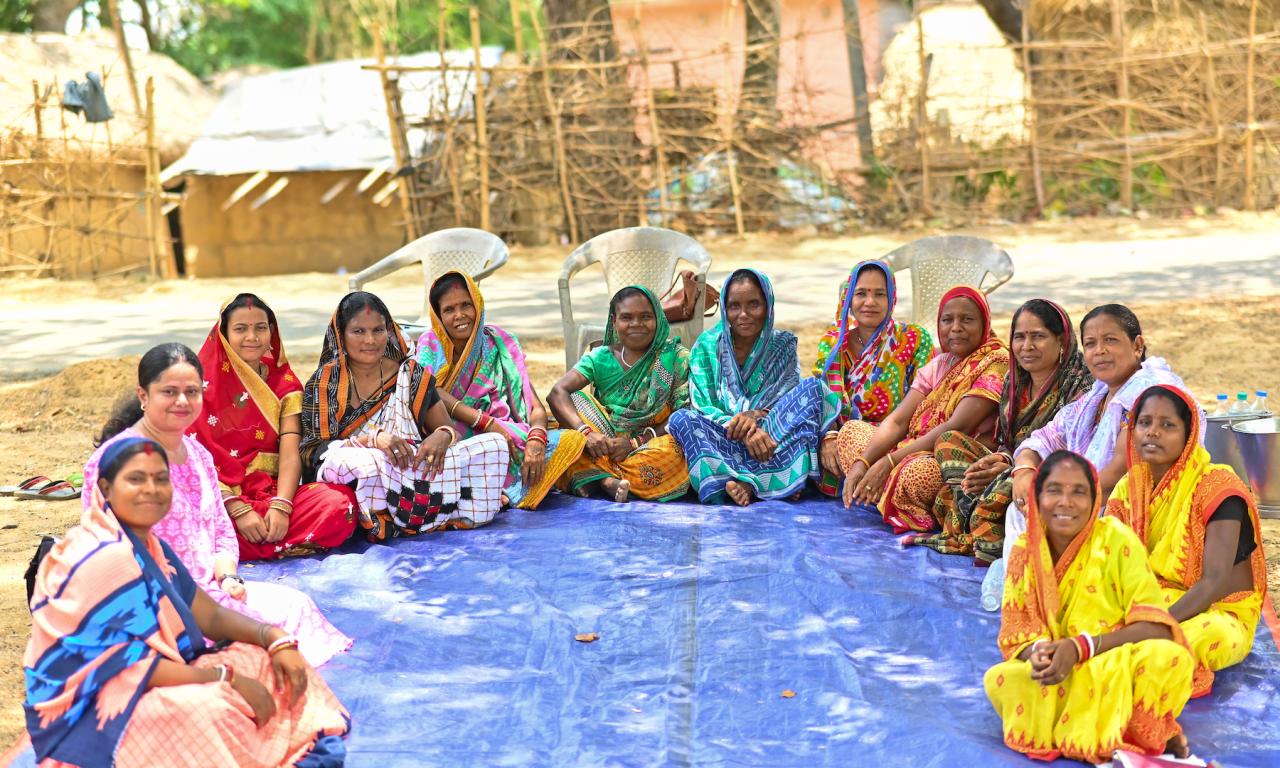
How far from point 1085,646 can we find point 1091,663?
44 mm

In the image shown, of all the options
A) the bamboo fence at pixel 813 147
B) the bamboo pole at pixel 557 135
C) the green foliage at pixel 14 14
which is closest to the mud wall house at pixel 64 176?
the bamboo fence at pixel 813 147

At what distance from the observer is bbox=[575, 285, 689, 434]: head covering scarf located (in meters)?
5.40

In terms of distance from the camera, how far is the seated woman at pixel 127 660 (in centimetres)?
270

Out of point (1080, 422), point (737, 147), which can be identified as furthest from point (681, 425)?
point (737, 147)

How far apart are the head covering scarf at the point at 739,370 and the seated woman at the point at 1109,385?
1.40 m

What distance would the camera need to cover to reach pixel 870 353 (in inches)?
207

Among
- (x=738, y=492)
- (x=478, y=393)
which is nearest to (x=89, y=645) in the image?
(x=478, y=393)

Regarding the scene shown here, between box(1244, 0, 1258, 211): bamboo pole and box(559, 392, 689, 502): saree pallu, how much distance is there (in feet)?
36.3

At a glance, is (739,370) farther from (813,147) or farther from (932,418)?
(813,147)

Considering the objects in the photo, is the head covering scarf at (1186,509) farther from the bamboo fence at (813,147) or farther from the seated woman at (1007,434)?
the bamboo fence at (813,147)

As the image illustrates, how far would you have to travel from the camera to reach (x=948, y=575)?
4.22m

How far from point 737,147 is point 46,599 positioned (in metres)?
11.4

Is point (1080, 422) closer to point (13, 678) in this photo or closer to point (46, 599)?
point (46, 599)

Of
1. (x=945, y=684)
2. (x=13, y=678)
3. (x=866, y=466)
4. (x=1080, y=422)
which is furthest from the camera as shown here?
(x=866, y=466)
